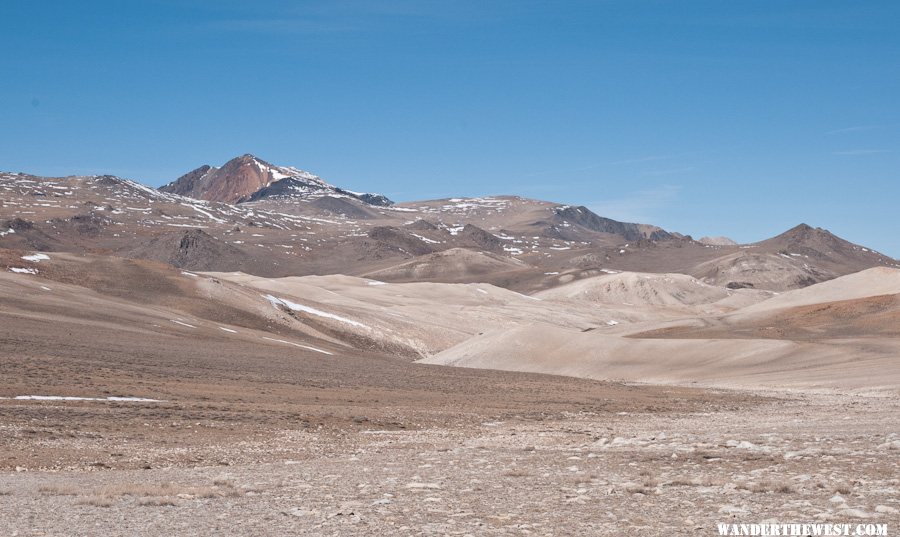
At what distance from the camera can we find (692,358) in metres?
58.2

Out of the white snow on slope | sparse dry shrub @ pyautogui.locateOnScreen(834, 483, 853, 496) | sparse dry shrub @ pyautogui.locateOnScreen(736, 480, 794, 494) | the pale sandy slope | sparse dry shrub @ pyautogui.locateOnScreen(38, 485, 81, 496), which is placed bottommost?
sparse dry shrub @ pyautogui.locateOnScreen(38, 485, 81, 496)

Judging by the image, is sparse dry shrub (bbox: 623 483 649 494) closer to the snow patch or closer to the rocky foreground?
the rocky foreground

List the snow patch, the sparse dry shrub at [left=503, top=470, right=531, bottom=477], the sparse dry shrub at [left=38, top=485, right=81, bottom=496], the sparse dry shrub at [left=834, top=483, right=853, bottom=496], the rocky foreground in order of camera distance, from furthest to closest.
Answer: the snow patch → the sparse dry shrub at [left=503, top=470, right=531, bottom=477] → the sparse dry shrub at [left=38, top=485, right=81, bottom=496] → the sparse dry shrub at [left=834, top=483, right=853, bottom=496] → the rocky foreground

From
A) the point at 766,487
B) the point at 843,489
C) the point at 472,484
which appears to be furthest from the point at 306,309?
the point at 843,489

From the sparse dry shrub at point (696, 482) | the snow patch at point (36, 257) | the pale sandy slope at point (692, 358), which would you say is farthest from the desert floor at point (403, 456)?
the snow patch at point (36, 257)

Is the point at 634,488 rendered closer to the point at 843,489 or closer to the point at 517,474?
the point at 517,474

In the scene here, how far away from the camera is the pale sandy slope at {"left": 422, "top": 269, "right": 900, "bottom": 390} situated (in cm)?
4719

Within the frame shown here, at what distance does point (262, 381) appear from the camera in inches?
1481

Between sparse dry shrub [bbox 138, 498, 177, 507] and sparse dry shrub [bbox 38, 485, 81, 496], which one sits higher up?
sparse dry shrub [bbox 138, 498, 177, 507]

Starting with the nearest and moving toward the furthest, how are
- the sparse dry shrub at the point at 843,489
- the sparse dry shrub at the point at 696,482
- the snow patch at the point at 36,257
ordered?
1. the sparse dry shrub at the point at 843,489
2. the sparse dry shrub at the point at 696,482
3. the snow patch at the point at 36,257

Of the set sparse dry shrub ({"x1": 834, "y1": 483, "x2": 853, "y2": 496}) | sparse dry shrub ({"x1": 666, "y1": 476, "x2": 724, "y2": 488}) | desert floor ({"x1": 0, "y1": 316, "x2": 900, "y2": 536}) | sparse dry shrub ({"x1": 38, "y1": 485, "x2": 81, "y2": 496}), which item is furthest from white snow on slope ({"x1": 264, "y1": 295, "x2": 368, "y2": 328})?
sparse dry shrub ({"x1": 834, "y1": 483, "x2": 853, "y2": 496})

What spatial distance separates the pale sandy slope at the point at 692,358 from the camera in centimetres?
4719

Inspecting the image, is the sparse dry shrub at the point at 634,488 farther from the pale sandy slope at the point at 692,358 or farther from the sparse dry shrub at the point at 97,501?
the pale sandy slope at the point at 692,358

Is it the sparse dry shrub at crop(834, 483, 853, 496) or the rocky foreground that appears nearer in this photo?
the rocky foreground
